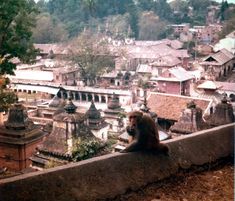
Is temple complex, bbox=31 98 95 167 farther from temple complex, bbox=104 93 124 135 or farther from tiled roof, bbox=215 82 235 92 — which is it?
tiled roof, bbox=215 82 235 92

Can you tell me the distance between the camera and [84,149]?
45.2 ft

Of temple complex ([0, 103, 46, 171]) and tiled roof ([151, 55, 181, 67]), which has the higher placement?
tiled roof ([151, 55, 181, 67])

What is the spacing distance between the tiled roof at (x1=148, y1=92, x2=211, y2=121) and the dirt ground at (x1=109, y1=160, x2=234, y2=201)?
585 inches

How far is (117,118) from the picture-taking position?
84.3 ft

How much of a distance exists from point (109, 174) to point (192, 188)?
0.98m

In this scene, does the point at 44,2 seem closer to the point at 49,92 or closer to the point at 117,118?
the point at 49,92

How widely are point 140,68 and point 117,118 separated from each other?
22143mm

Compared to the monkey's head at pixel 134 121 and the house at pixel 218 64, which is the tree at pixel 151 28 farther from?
the monkey's head at pixel 134 121

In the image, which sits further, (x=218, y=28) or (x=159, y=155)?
(x=218, y=28)

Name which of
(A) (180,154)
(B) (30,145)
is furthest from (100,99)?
(A) (180,154)

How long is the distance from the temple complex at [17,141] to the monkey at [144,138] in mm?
11053

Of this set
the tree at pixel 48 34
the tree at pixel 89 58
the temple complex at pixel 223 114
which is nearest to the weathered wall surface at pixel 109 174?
the temple complex at pixel 223 114

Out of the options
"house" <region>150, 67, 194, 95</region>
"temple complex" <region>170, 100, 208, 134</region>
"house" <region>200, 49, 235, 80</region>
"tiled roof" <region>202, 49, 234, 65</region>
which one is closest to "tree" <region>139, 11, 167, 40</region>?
"tiled roof" <region>202, 49, 234, 65</region>

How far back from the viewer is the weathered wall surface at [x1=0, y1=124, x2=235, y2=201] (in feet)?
11.8
